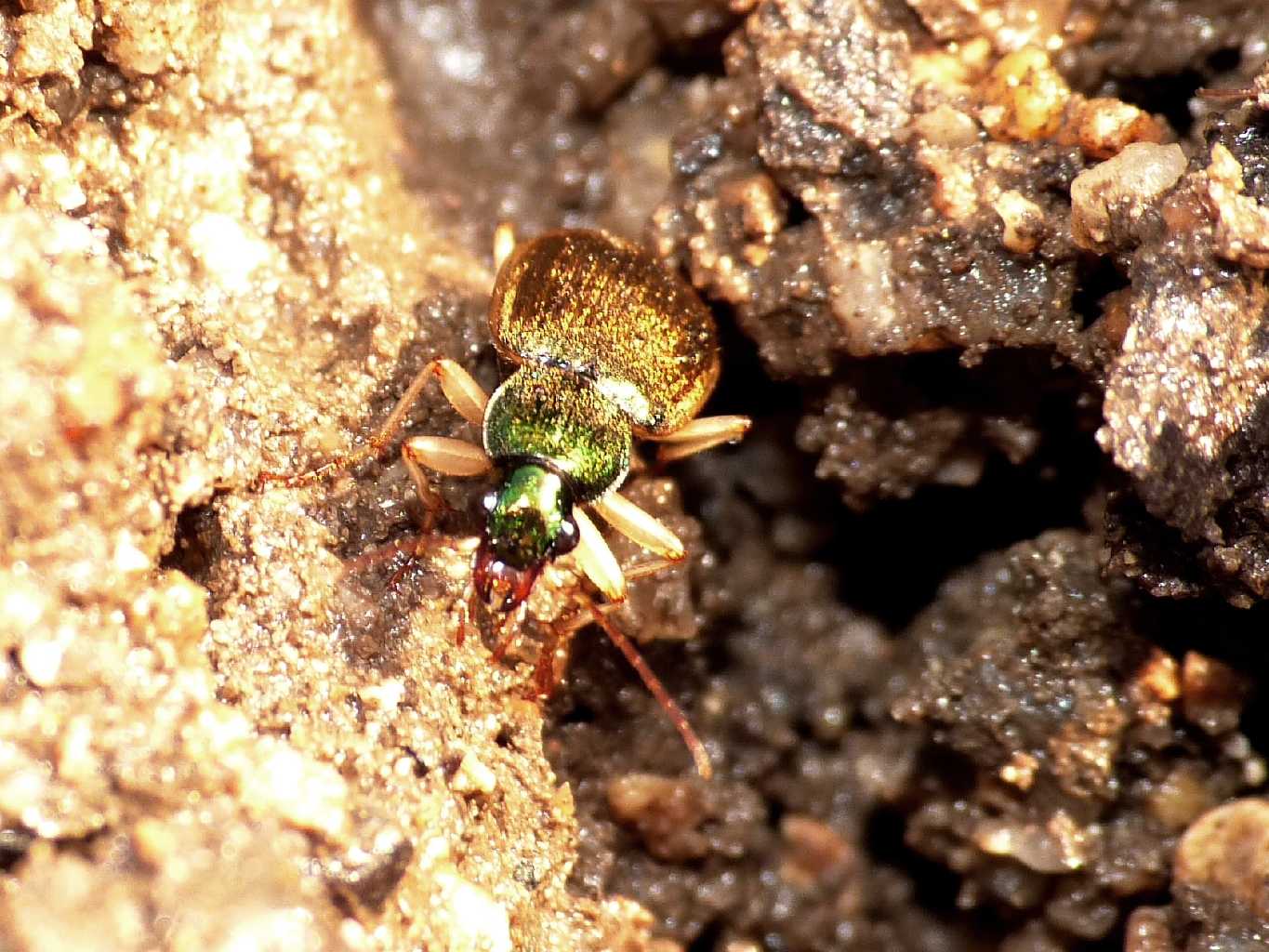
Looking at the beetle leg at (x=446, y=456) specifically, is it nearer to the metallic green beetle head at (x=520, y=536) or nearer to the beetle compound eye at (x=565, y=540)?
the metallic green beetle head at (x=520, y=536)

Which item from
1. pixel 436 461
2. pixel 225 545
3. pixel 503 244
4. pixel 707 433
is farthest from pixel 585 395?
pixel 225 545

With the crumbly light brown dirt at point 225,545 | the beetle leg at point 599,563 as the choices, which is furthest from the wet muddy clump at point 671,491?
the beetle leg at point 599,563

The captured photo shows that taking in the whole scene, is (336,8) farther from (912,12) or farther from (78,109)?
(912,12)

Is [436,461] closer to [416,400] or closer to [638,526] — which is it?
[416,400]

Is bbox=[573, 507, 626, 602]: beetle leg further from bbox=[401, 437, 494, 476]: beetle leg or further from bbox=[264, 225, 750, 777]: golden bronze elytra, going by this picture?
bbox=[401, 437, 494, 476]: beetle leg

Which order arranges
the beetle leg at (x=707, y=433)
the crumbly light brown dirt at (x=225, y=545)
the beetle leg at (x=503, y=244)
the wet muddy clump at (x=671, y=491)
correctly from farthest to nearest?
the beetle leg at (x=503, y=244), the beetle leg at (x=707, y=433), the wet muddy clump at (x=671, y=491), the crumbly light brown dirt at (x=225, y=545)

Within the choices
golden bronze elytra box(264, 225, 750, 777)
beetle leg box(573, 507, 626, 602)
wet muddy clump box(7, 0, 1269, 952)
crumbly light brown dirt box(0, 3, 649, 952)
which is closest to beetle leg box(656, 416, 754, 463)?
golden bronze elytra box(264, 225, 750, 777)

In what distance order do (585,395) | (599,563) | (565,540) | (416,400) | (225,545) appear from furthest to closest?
(585,395) → (416,400) → (599,563) → (565,540) → (225,545)
